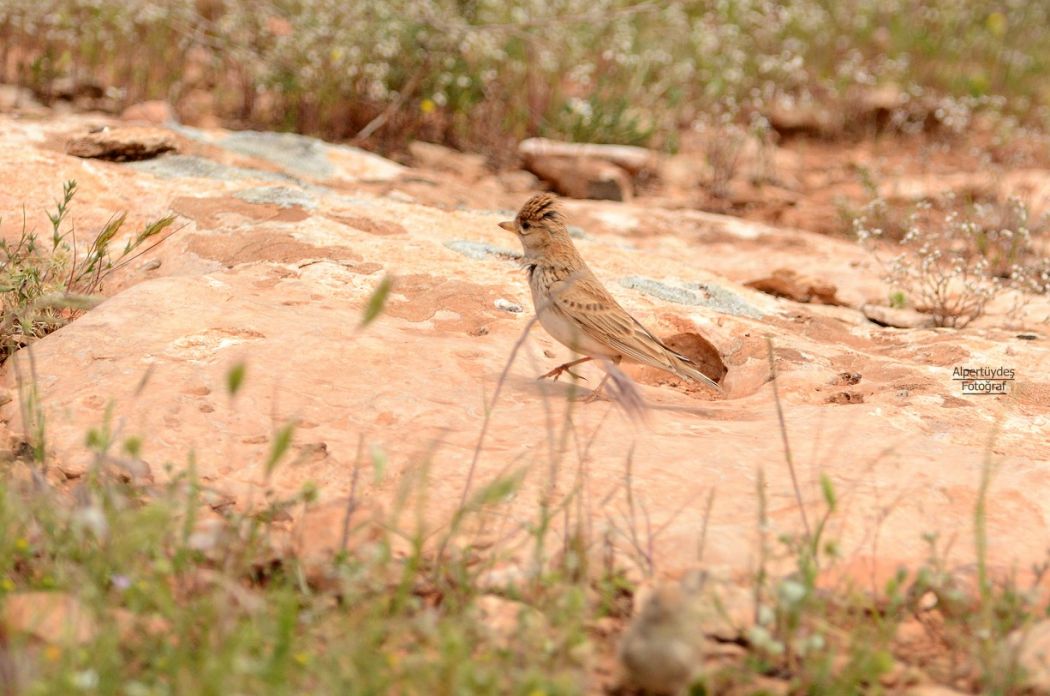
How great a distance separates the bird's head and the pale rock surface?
280mm

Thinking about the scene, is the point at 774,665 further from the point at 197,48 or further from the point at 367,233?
the point at 197,48

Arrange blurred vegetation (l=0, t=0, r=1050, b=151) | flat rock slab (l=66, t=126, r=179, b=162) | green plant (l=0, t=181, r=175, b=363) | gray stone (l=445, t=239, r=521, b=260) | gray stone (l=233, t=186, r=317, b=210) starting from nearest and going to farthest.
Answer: green plant (l=0, t=181, r=175, b=363) → gray stone (l=445, t=239, r=521, b=260) → gray stone (l=233, t=186, r=317, b=210) → flat rock slab (l=66, t=126, r=179, b=162) → blurred vegetation (l=0, t=0, r=1050, b=151)

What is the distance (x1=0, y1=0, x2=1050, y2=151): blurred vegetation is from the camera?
8.57 m

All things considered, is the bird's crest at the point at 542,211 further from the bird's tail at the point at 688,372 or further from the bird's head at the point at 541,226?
the bird's tail at the point at 688,372

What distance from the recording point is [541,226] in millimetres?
4902

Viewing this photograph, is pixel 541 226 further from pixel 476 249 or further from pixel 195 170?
pixel 195 170

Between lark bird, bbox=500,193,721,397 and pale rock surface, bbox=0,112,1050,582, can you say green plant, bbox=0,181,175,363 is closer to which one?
pale rock surface, bbox=0,112,1050,582

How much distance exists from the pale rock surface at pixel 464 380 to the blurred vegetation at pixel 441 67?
2.14 metres

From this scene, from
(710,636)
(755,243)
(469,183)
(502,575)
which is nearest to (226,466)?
(502,575)

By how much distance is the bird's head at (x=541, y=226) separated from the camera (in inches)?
192

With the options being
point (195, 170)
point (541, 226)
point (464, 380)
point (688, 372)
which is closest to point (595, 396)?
point (688, 372)

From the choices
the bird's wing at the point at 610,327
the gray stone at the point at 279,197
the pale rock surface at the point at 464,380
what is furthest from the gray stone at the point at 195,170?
the bird's wing at the point at 610,327

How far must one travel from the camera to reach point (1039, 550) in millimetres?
3078

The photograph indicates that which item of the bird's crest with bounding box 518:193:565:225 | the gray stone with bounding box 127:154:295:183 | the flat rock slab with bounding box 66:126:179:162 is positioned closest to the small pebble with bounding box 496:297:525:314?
the bird's crest with bounding box 518:193:565:225
